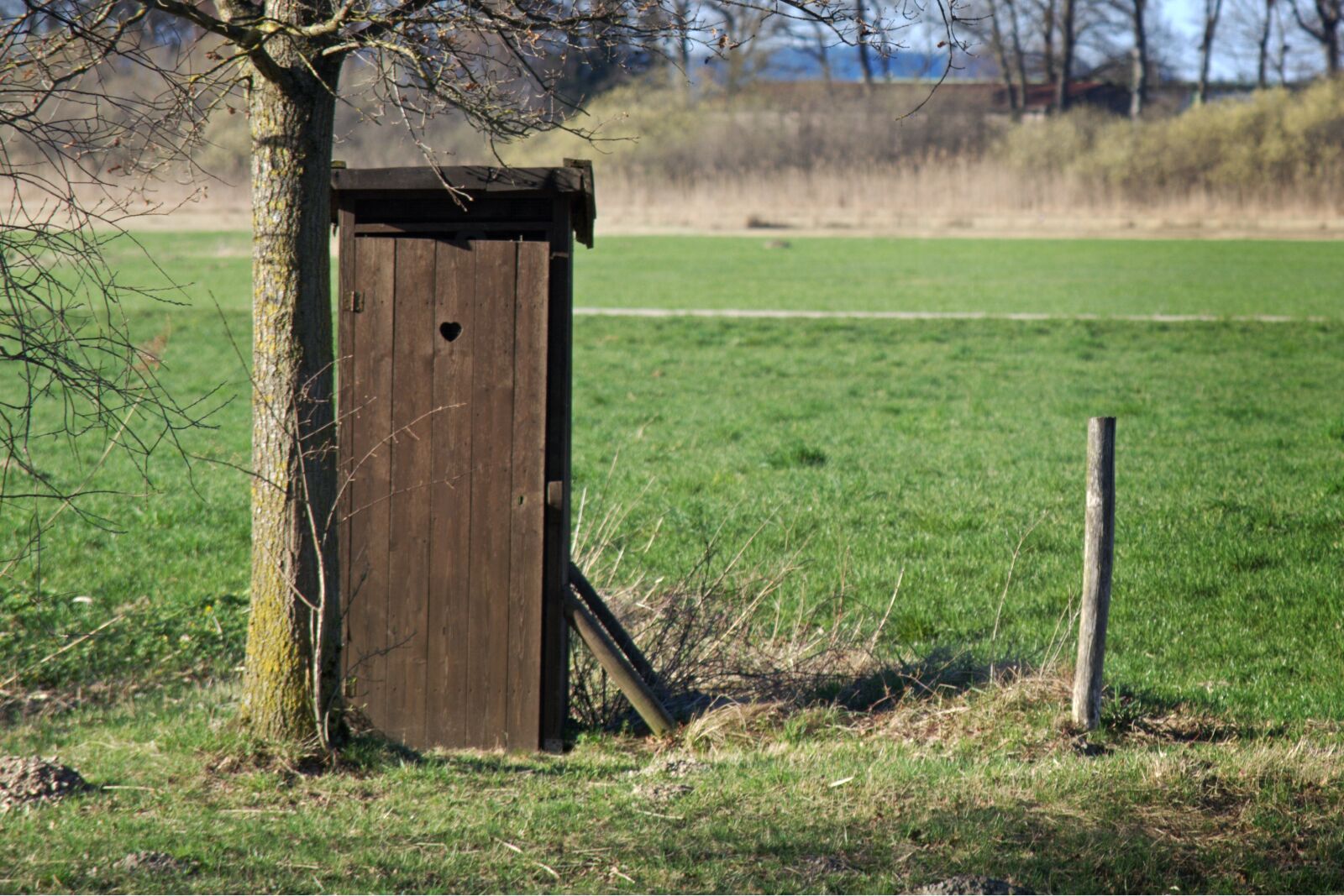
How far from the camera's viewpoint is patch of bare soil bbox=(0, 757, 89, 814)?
13.1 ft

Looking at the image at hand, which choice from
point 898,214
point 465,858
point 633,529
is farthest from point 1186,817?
point 898,214

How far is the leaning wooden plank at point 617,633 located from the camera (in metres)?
5.54

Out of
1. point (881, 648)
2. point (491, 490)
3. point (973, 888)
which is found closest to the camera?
point (973, 888)

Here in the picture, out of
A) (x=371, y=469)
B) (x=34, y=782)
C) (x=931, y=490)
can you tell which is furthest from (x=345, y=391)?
(x=931, y=490)

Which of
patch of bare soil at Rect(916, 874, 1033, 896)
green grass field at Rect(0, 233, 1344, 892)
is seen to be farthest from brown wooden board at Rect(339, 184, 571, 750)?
patch of bare soil at Rect(916, 874, 1033, 896)

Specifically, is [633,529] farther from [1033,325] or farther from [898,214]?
[898,214]

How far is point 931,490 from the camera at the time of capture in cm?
943

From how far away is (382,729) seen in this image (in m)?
5.17

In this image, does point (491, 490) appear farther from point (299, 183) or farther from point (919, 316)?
point (919, 316)

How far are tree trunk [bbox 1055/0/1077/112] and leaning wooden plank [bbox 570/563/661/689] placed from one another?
51.7m

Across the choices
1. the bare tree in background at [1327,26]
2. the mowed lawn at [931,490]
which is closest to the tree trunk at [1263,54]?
the bare tree in background at [1327,26]

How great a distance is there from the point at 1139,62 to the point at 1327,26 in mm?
7380

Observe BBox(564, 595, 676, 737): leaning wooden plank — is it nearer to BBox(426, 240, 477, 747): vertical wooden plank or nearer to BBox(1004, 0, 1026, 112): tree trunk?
BBox(426, 240, 477, 747): vertical wooden plank

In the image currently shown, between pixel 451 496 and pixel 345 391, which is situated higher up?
pixel 345 391
